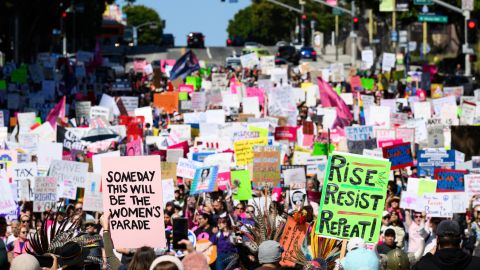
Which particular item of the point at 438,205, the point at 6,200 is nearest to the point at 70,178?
the point at 6,200

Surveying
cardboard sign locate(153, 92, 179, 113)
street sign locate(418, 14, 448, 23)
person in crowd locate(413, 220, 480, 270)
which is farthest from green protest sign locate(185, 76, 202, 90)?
person in crowd locate(413, 220, 480, 270)

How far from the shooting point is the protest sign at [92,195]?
1778cm

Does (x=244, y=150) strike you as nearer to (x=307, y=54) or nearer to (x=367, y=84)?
(x=367, y=84)

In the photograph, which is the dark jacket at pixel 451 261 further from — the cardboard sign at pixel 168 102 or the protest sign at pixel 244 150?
the cardboard sign at pixel 168 102

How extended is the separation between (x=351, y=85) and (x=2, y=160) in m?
21.6

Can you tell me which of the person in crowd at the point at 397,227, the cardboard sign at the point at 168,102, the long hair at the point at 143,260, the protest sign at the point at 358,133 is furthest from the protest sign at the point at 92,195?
the cardboard sign at the point at 168,102

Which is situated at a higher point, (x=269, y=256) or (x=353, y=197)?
(x=353, y=197)

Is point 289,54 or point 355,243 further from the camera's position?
point 289,54

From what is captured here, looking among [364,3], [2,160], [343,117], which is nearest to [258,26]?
[364,3]

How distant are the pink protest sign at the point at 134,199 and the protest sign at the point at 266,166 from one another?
343 inches

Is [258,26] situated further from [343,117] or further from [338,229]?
[338,229]

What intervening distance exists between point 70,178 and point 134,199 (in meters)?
7.98

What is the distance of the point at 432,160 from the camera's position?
2023 cm

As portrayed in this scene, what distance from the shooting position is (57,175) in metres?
19.1
